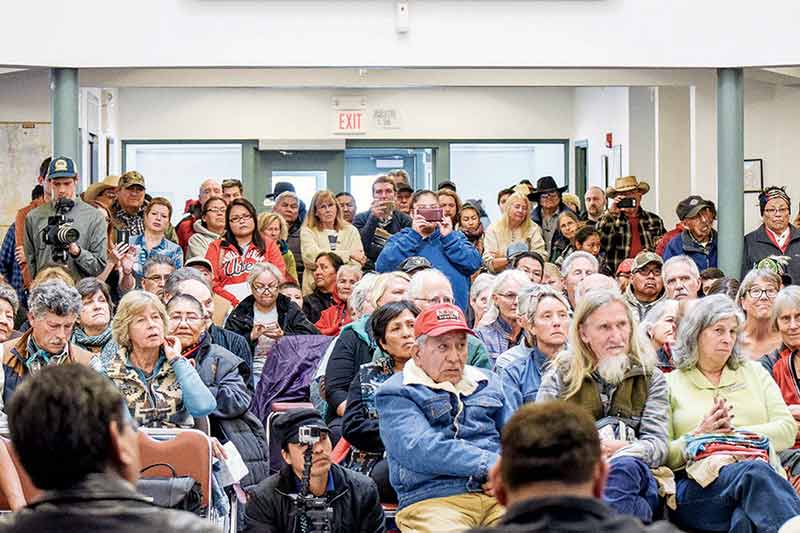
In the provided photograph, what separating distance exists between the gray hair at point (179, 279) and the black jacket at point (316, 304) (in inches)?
46.7

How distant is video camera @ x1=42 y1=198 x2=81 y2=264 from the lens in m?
7.34

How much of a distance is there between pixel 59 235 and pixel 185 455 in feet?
9.62

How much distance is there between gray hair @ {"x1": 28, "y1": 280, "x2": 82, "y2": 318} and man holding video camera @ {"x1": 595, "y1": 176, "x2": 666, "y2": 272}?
4.46m

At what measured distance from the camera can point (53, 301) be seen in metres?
5.39

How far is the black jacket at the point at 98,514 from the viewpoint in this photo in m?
2.14

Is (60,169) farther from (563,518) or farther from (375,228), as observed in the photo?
(563,518)

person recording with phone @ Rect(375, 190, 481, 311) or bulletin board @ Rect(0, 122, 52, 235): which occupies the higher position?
bulletin board @ Rect(0, 122, 52, 235)

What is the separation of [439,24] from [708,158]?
3256 millimetres

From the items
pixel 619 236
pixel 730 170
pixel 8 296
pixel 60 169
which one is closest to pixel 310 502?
pixel 8 296

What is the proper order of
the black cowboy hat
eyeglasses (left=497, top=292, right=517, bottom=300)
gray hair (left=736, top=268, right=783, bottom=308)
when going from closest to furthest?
eyeglasses (left=497, top=292, right=517, bottom=300)
gray hair (left=736, top=268, right=783, bottom=308)
the black cowboy hat

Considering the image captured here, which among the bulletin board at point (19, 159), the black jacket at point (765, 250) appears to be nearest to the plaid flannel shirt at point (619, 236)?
the black jacket at point (765, 250)

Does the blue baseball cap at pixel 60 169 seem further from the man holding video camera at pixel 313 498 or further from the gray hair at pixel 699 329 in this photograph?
the gray hair at pixel 699 329

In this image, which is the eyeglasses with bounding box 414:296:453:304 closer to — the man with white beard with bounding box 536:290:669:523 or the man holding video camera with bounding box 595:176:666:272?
the man with white beard with bounding box 536:290:669:523

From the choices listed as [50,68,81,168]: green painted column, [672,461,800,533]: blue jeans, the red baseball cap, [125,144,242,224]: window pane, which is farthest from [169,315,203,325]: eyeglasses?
[125,144,242,224]: window pane
